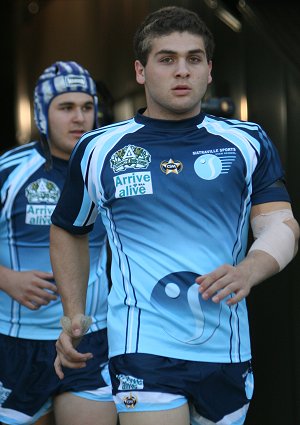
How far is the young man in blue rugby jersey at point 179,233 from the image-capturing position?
3719mm

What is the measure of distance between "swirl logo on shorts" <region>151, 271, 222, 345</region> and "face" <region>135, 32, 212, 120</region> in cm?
69

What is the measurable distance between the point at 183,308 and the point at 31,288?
48.7 inches

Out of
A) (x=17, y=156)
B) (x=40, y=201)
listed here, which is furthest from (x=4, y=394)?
(x=17, y=156)

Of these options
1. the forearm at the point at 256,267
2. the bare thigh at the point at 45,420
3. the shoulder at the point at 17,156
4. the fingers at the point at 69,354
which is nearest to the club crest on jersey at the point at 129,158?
the forearm at the point at 256,267

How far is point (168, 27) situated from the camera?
4035mm

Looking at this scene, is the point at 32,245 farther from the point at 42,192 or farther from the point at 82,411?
the point at 82,411

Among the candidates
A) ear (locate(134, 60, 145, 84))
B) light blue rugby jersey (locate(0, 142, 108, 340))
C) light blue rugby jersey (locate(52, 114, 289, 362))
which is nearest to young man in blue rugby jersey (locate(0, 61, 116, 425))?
light blue rugby jersey (locate(0, 142, 108, 340))

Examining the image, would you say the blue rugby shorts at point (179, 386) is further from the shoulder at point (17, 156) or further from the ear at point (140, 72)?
the shoulder at point (17, 156)

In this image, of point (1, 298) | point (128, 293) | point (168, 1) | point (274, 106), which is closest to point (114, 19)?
point (168, 1)

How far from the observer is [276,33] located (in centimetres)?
524

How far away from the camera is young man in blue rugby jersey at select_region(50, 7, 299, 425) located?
3719 millimetres

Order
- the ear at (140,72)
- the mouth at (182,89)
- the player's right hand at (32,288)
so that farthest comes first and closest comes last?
the player's right hand at (32,288) < the ear at (140,72) < the mouth at (182,89)

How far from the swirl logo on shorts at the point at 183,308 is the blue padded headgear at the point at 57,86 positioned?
192cm

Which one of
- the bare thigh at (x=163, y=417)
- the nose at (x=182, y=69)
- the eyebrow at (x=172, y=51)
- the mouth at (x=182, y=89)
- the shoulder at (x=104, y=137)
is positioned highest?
the eyebrow at (x=172, y=51)
